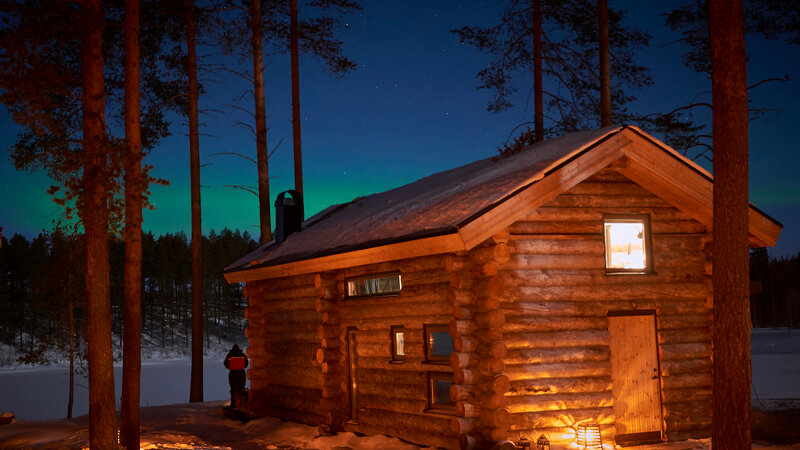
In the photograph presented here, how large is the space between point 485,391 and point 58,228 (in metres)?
17.4

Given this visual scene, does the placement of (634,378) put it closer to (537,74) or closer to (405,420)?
(405,420)

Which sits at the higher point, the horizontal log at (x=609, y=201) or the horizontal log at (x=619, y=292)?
the horizontal log at (x=609, y=201)

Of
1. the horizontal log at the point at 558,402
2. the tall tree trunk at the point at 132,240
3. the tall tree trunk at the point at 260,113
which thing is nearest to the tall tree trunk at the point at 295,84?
the tall tree trunk at the point at 260,113

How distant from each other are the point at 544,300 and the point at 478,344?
1.34 metres

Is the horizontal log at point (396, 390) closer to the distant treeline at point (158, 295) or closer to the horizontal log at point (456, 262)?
the horizontal log at point (456, 262)

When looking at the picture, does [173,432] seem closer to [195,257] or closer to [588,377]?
[195,257]

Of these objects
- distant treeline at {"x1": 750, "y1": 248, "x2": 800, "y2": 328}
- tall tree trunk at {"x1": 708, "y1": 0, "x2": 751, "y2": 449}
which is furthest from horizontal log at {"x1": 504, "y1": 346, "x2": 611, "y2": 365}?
distant treeline at {"x1": 750, "y1": 248, "x2": 800, "y2": 328}

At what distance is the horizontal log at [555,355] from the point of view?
11.2 m

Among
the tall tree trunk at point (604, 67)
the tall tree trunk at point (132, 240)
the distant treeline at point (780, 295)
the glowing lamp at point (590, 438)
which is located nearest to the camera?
the glowing lamp at point (590, 438)

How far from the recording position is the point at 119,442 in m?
12.3

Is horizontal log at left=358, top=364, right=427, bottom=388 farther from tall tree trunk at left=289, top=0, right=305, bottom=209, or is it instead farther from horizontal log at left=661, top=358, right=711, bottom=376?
tall tree trunk at left=289, top=0, right=305, bottom=209

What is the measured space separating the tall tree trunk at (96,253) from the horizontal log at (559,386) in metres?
6.38

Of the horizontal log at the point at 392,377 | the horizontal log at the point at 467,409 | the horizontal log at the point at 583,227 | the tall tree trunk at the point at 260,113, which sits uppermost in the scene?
the tall tree trunk at the point at 260,113

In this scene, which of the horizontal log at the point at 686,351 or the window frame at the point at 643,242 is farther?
the horizontal log at the point at 686,351
